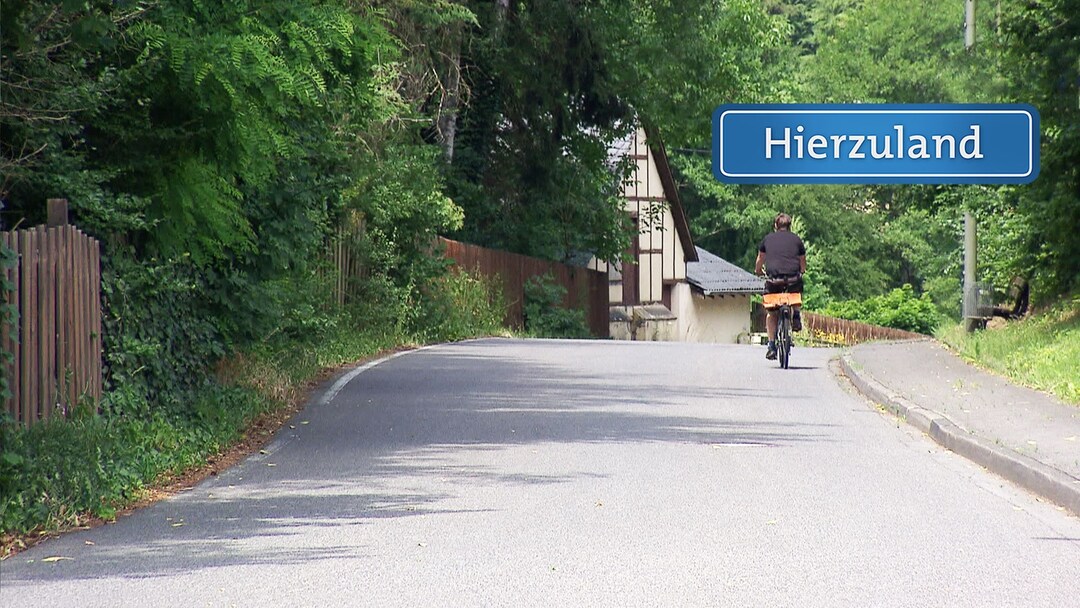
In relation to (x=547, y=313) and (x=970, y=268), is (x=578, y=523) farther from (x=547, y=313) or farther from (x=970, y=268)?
(x=547, y=313)

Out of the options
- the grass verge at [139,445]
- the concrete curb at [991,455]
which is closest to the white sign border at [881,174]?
the concrete curb at [991,455]

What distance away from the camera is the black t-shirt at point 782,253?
19.6 m

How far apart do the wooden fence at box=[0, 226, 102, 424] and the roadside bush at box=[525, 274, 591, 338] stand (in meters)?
25.4

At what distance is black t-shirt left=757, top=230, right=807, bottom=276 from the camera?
64.4ft

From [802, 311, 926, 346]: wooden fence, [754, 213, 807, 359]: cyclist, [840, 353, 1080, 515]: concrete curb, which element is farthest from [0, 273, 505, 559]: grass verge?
[802, 311, 926, 346]: wooden fence

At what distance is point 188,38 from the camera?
11469 mm

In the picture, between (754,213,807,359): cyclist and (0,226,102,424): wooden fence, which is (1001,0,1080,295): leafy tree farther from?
(0,226,102,424): wooden fence

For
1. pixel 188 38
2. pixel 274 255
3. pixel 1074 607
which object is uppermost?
pixel 188 38

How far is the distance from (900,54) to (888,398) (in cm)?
5464

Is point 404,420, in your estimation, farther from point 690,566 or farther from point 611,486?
point 690,566

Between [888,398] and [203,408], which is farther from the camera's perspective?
[888,398]

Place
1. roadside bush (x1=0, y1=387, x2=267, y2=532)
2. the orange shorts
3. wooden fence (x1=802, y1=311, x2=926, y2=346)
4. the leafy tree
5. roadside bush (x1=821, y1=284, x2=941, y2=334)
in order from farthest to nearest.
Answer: roadside bush (x1=821, y1=284, x2=941, y2=334), wooden fence (x1=802, y1=311, x2=926, y2=346), the orange shorts, the leafy tree, roadside bush (x1=0, y1=387, x2=267, y2=532)

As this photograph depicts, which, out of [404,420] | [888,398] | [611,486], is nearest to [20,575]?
[611,486]

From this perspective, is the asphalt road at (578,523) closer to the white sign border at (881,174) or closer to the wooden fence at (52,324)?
the wooden fence at (52,324)
